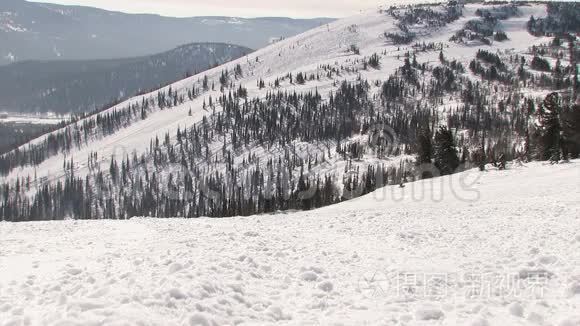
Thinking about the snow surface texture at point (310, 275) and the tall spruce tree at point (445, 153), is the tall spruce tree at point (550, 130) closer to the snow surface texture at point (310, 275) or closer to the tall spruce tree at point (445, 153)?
the tall spruce tree at point (445, 153)

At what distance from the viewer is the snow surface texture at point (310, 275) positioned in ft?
38.7

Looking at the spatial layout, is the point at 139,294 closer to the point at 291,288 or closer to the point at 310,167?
the point at 291,288

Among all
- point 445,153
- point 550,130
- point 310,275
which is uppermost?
point 550,130

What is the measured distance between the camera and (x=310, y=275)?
15.7m

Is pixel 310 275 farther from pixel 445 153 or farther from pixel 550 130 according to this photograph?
pixel 445 153

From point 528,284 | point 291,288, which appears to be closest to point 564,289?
point 528,284

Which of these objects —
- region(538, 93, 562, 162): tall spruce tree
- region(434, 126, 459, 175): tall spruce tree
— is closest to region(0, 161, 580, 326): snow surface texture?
region(538, 93, 562, 162): tall spruce tree

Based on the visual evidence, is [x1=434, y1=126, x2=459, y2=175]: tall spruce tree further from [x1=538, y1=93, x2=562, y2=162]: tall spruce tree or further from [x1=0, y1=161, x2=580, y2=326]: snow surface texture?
[x1=0, y1=161, x2=580, y2=326]: snow surface texture

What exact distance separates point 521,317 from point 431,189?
131ft

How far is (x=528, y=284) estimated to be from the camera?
46.4ft

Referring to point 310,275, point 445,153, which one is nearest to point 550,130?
point 445,153

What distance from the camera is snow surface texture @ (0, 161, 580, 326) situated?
11797mm

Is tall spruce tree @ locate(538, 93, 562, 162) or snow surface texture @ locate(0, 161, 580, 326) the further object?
tall spruce tree @ locate(538, 93, 562, 162)

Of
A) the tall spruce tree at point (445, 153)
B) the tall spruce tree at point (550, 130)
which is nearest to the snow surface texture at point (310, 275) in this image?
the tall spruce tree at point (550, 130)
